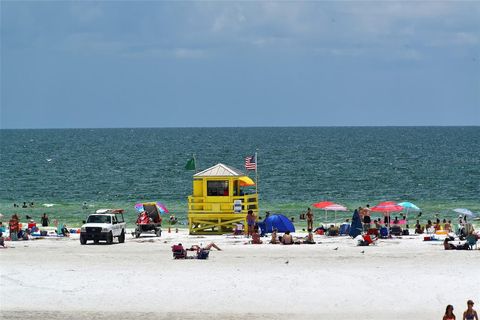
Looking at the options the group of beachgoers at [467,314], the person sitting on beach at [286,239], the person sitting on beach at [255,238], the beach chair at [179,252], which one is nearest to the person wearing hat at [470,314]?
the group of beachgoers at [467,314]

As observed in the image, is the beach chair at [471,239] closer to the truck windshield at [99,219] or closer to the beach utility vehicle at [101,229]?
the beach utility vehicle at [101,229]

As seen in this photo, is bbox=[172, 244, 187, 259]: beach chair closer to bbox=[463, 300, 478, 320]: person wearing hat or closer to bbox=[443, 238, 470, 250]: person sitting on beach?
bbox=[443, 238, 470, 250]: person sitting on beach

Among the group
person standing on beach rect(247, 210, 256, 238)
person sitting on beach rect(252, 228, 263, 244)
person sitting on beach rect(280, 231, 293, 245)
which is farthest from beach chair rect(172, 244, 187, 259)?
person standing on beach rect(247, 210, 256, 238)

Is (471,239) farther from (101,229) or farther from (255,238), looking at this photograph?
(101,229)

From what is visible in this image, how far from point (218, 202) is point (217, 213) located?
1.68ft

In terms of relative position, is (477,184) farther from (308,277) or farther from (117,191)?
(308,277)

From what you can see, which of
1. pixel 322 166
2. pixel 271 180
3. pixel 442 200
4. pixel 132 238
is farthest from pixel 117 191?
pixel 132 238

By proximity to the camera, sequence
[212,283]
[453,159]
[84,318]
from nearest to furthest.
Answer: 1. [84,318]
2. [212,283]
3. [453,159]

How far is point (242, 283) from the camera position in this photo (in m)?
27.1

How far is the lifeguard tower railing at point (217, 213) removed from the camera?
1634 inches

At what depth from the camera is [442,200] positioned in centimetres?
7269

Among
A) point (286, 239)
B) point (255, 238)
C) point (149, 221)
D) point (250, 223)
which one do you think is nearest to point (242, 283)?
point (286, 239)

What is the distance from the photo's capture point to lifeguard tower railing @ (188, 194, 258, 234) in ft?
136

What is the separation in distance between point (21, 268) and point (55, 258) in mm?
2867
